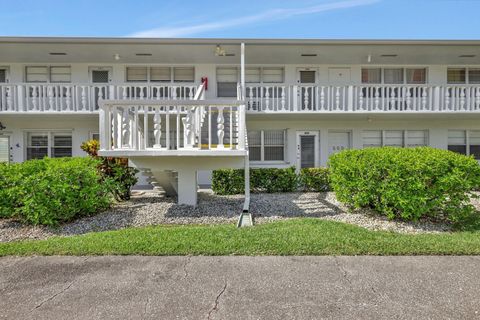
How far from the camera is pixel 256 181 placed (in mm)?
10758

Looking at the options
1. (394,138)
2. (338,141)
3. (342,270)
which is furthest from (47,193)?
(394,138)

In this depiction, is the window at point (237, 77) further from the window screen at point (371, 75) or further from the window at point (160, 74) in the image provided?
the window screen at point (371, 75)

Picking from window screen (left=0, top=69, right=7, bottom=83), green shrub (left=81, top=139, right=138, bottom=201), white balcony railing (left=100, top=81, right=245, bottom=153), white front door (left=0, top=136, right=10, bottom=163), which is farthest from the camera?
window screen (left=0, top=69, right=7, bottom=83)

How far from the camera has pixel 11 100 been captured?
36.4 feet

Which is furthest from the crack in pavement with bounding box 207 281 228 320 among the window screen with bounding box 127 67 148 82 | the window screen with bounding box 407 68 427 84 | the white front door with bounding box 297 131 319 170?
the window screen with bounding box 407 68 427 84

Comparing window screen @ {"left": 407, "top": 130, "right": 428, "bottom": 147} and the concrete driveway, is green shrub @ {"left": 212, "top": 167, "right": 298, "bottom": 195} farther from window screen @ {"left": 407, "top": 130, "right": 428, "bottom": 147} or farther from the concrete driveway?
window screen @ {"left": 407, "top": 130, "right": 428, "bottom": 147}

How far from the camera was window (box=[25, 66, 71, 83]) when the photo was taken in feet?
41.8

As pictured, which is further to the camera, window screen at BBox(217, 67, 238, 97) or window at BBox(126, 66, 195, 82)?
window screen at BBox(217, 67, 238, 97)

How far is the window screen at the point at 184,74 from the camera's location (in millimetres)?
13141

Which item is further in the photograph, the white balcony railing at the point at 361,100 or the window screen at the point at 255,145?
the window screen at the point at 255,145

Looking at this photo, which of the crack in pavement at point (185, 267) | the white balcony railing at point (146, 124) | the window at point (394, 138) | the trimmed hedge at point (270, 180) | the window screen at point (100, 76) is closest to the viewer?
the crack in pavement at point (185, 267)

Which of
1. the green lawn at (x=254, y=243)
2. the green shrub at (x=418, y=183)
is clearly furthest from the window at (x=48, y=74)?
the green shrub at (x=418, y=183)

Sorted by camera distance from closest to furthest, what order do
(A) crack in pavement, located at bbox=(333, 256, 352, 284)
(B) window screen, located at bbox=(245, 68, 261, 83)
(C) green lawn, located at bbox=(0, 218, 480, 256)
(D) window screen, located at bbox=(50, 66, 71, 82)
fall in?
(A) crack in pavement, located at bbox=(333, 256, 352, 284) → (C) green lawn, located at bbox=(0, 218, 480, 256) → (D) window screen, located at bbox=(50, 66, 71, 82) → (B) window screen, located at bbox=(245, 68, 261, 83)

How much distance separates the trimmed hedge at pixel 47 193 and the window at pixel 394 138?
1155 cm
